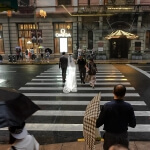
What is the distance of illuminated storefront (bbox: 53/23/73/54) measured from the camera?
2872 centimetres

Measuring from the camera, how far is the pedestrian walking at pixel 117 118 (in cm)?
350

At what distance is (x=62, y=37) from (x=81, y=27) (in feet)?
9.73

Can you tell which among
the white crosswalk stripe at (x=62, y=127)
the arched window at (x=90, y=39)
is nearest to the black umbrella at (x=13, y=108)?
the white crosswalk stripe at (x=62, y=127)

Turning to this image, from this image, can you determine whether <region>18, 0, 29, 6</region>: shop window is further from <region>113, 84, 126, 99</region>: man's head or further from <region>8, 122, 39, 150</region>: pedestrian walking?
<region>8, 122, 39, 150</region>: pedestrian walking

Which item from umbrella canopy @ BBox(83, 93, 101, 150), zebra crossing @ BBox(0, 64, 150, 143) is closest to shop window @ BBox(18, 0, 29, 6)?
zebra crossing @ BBox(0, 64, 150, 143)

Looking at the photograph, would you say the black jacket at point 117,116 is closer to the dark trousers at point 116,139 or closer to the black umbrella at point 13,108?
the dark trousers at point 116,139

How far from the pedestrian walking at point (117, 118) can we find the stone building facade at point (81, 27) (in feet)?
79.9

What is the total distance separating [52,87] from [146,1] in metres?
21.1

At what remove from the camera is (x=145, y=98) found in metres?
9.78

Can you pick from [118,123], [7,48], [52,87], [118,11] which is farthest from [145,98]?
[7,48]

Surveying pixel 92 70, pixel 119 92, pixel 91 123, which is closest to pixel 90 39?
pixel 92 70

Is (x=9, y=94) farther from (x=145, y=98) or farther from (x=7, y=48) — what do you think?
(x=7, y=48)

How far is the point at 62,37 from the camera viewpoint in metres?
28.8

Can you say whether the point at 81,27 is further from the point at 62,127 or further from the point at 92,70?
the point at 62,127
